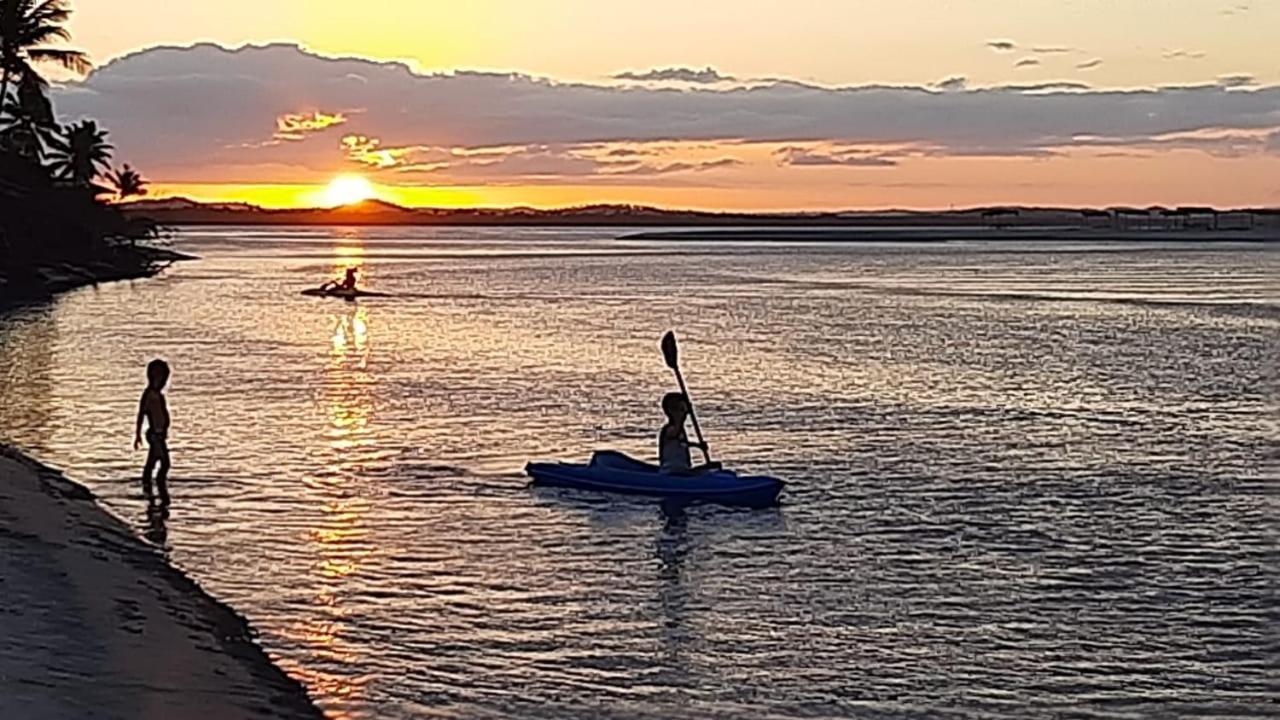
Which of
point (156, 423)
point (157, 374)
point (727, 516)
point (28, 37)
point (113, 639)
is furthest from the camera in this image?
point (28, 37)

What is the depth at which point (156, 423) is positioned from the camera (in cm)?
1930

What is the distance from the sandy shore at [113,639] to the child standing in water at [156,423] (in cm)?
272

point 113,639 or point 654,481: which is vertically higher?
point 113,639

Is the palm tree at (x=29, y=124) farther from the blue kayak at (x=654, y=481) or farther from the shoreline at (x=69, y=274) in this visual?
the blue kayak at (x=654, y=481)

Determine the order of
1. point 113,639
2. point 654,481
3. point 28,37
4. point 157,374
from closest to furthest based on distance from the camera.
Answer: point 113,639 < point 157,374 < point 654,481 < point 28,37

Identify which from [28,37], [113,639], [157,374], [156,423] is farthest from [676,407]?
[28,37]

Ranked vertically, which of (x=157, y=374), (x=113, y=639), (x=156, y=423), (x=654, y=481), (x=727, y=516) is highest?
(x=157, y=374)

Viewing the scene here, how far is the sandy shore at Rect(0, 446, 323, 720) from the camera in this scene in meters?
10.2

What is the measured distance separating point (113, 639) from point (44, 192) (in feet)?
200

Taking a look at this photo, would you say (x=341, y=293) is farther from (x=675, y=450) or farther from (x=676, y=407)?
(x=676, y=407)

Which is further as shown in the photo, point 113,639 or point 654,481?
point 654,481

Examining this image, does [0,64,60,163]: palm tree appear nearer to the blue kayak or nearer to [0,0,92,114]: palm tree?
[0,0,92,114]: palm tree

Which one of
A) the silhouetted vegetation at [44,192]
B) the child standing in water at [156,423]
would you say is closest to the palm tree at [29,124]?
the silhouetted vegetation at [44,192]

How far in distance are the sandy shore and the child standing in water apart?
2.72m
